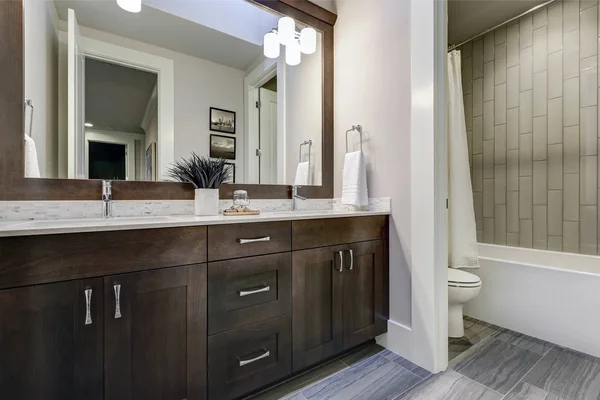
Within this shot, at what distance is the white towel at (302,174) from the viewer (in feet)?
6.83

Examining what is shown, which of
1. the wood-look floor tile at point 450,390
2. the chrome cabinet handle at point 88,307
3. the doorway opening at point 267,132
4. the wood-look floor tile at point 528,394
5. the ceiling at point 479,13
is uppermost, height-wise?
the ceiling at point 479,13

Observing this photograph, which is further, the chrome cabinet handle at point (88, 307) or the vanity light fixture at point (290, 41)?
the vanity light fixture at point (290, 41)

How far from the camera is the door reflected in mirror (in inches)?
52.7

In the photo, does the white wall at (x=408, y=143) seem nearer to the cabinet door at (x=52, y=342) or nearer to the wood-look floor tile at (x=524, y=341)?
the wood-look floor tile at (x=524, y=341)

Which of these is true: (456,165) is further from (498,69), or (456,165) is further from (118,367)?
(118,367)

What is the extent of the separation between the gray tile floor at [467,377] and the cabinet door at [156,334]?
0.49 m

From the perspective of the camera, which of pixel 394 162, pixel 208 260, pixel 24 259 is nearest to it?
pixel 24 259

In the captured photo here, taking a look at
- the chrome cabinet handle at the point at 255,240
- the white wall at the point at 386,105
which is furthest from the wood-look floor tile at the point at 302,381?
the chrome cabinet handle at the point at 255,240

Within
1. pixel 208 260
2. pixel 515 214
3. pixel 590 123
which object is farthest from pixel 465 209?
pixel 208 260

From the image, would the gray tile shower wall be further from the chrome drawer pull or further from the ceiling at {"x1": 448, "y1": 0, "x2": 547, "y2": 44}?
the chrome drawer pull

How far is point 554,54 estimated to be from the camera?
230 centimetres

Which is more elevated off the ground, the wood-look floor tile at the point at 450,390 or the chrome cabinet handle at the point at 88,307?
the chrome cabinet handle at the point at 88,307

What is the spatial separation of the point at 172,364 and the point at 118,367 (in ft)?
0.57

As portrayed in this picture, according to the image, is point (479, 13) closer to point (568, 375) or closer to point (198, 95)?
point (198, 95)
